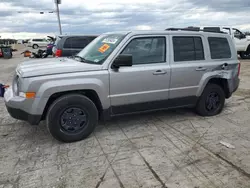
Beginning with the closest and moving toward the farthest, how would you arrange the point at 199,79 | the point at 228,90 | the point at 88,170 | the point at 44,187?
the point at 44,187
the point at 88,170
the point at 199,79
the point at 228,90

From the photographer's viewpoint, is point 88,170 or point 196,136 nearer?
point 88,170

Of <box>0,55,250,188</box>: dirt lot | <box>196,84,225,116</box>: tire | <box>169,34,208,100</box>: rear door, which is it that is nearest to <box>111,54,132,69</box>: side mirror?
<box>169,34,208,100</box>: rear door

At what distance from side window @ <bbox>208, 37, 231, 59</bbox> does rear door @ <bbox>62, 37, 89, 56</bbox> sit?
6.35 meters

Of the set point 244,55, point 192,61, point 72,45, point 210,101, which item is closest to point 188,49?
point 192,61

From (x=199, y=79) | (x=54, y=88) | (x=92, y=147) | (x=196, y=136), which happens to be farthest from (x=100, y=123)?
(x=199, y=79)

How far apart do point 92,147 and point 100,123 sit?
1.01 metres

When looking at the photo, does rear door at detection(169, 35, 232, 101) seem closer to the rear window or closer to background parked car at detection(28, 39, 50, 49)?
the rear window

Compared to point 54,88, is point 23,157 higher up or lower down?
lower down

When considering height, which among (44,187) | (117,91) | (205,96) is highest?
(117,91)

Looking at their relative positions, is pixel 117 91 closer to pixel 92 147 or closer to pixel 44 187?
pixel 92 147

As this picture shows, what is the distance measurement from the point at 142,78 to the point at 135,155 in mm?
1331

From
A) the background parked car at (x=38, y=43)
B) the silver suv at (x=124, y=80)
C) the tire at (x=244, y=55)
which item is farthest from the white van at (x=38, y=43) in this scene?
the silver suv at (x=124, y=80)

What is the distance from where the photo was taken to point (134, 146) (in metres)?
3.53

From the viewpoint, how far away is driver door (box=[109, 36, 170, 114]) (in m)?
3.77
